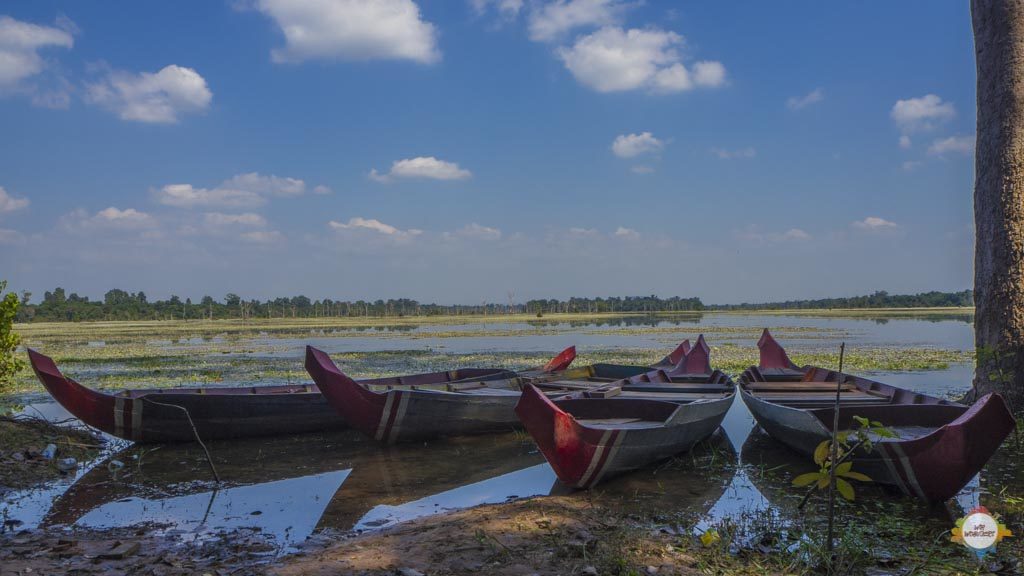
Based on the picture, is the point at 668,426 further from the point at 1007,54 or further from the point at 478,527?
the point at 1007,54

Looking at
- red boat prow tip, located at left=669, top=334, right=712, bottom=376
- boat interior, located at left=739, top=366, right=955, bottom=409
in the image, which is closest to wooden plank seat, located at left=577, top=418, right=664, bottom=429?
boat interior, located at left=739, top=366, right=955, bottom=409

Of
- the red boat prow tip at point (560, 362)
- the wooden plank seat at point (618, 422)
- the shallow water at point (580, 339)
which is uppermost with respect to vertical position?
the red boat prow tip at point (560, 362)

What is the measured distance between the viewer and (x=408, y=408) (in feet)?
28.6

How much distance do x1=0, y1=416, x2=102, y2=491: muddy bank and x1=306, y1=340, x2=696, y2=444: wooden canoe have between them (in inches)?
123

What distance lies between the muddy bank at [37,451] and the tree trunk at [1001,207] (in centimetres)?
1213

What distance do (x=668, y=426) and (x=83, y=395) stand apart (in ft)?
24.9

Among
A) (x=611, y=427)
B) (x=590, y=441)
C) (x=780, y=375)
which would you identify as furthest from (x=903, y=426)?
(x=780, y=375)

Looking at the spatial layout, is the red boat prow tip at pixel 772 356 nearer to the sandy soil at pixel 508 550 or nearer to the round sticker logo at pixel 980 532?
the round sticker logo at pixel 980 532

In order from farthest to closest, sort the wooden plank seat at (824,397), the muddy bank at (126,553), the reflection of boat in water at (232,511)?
the wooden plank seat at (824,397) → the reflection of boat in water at (232,511) → the muddy bank at (126,553)

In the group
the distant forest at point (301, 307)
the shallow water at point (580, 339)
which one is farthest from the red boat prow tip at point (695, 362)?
the distant forest at point (301, 307)

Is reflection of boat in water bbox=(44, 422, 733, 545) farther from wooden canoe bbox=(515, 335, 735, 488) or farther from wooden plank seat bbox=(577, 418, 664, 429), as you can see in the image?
wooden plank seat bbox=(577, 418, 664, 429)

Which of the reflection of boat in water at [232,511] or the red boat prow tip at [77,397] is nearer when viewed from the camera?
the reflection of boat in water at [232,511]

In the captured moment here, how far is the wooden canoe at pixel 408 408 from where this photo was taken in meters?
8.55

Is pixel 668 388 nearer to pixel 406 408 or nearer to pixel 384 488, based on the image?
pixel 406 408
